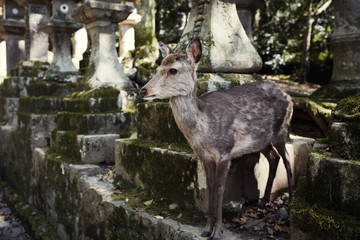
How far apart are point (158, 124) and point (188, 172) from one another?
3.24 feet

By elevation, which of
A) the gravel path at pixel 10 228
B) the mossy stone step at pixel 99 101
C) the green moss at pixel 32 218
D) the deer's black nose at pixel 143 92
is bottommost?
the gravel path at pixel 10 228

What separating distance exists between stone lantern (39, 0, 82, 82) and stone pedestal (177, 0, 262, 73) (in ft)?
14.5

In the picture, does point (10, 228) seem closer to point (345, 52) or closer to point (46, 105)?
point (46, 105)

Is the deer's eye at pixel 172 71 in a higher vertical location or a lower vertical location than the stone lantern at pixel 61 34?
lower

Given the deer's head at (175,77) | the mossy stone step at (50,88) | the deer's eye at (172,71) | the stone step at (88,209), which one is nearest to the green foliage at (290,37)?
the mossy stone step at (50,88)

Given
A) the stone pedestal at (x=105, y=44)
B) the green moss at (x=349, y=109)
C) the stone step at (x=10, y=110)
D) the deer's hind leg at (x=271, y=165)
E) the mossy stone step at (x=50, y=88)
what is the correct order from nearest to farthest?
the green moss at (x=349, y=109)
the deer's hind leg at (x=271, y=165)
the stone pedestal at (x=105, y=44)
the mossy stone step at (x=50, y=88)
the stone step at (x=10, y=110)

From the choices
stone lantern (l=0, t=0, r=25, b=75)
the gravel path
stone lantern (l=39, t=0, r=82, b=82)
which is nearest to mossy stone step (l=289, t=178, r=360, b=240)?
the gravel path

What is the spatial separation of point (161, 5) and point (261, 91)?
53.9 feet

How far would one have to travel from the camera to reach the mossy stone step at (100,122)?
5.64m

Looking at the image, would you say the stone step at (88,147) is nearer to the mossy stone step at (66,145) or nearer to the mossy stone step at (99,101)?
the mossy stone step at (66,145)

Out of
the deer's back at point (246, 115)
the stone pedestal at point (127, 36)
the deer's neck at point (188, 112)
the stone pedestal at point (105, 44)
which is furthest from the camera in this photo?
the stone pedestal at point (127, 36)

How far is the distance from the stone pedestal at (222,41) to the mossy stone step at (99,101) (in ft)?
6.59

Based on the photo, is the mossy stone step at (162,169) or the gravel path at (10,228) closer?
the mossy stone step at (162,169)

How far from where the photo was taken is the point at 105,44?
627 cm
